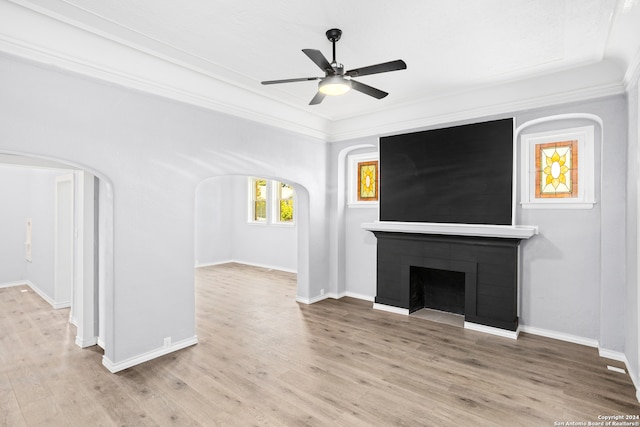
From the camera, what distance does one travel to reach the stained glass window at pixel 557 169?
13.0 feet

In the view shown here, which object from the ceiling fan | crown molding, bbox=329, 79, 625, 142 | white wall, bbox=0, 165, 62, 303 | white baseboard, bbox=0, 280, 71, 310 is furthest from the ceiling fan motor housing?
white wall, bbox=0, 165, 62, 303

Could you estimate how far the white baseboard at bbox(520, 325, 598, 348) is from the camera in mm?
3816

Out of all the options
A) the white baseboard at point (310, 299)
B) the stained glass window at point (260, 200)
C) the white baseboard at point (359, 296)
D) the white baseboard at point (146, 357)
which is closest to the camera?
the white baseboard at point (146, 357)

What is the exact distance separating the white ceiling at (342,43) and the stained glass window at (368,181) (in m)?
1.55

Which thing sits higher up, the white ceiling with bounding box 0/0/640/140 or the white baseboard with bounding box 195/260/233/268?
the white ceiling with bounding box 0/0/640/140

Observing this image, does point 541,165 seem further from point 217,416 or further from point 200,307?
point 200,307

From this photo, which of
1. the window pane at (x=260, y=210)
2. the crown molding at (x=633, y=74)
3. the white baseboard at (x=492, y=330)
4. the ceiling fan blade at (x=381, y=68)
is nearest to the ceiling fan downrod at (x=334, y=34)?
the ceiling fan blade at (x=381, y=68)

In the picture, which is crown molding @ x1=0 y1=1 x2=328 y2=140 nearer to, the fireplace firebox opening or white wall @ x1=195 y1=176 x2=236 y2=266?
the fireplace firebox opening

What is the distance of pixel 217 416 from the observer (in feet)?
8.32

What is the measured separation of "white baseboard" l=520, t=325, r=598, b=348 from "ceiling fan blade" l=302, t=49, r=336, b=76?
396 centimetres

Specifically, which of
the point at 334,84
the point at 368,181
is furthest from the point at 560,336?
the point at 334,84

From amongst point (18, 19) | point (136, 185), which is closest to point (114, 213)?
point (136, 185)

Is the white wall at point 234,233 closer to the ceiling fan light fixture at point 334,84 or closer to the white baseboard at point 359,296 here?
the white baseboard at point 359,296

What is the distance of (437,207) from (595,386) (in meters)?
2.59
